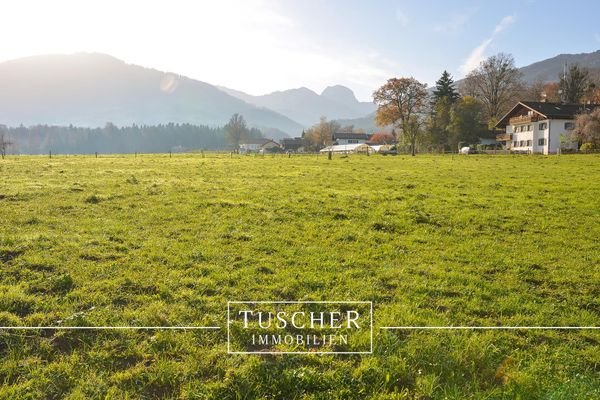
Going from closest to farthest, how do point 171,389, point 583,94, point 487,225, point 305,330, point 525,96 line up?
point 171,389
point 305,330
point 487,225
point 583,94
point 525,96

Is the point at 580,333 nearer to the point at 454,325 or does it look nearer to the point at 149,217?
the point at 454,325

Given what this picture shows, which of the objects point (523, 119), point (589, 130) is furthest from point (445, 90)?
point (589, 130)

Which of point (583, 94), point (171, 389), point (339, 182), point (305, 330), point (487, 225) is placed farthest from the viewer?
point (583, 94)

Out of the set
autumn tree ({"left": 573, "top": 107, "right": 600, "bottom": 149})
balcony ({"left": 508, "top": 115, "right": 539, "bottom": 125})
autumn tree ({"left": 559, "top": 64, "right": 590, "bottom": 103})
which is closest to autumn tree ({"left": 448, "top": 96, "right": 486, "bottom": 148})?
balcony ({"left": 508, "top": 115, "right": 539, "bottom": 125})

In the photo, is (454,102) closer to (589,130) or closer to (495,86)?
(495,86)

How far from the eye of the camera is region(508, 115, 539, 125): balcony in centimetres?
6869

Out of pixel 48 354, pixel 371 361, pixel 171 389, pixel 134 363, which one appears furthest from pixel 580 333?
pixel 48 354

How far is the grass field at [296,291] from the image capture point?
4.48 metres

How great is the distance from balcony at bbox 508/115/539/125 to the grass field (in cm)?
6399

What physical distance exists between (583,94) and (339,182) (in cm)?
9056

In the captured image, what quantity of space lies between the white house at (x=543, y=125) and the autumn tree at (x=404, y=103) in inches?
679

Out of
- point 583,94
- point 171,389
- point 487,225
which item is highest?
point 583,94

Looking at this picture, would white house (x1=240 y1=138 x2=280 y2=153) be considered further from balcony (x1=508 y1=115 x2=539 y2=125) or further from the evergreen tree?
balcony (x1=508 y1=115 x2=539 y2=125)

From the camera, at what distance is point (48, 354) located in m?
4.81
